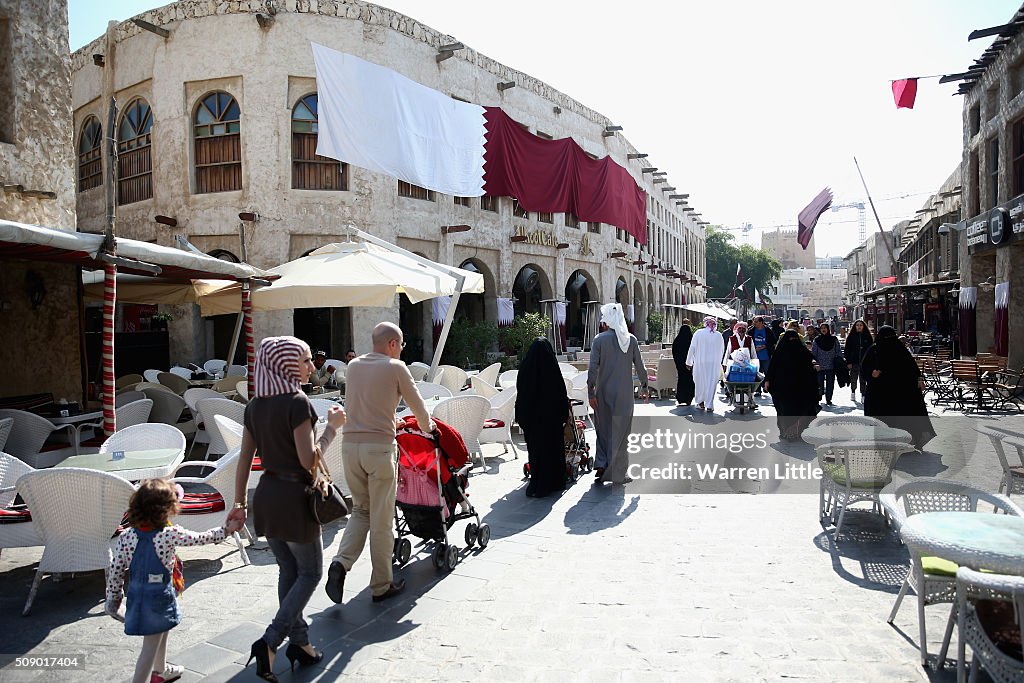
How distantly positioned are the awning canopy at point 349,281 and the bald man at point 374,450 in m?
4.50

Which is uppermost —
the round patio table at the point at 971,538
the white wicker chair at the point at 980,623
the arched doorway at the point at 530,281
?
the arched doorway at the point at 530,281

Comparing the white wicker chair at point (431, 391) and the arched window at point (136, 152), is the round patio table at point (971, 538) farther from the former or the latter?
the arched window at point (136, 152)

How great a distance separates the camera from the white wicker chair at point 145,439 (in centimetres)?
571

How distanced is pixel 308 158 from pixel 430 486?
1447cm

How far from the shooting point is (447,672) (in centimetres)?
329

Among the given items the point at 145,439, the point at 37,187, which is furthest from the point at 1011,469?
the point at 37,187

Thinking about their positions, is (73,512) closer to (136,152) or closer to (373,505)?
(373,505)

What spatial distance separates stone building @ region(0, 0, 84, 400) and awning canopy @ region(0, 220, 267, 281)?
98 centimetres

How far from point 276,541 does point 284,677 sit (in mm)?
639

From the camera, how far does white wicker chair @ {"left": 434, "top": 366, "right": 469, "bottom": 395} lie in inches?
472

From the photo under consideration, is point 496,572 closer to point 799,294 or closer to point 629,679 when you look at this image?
point 629,679

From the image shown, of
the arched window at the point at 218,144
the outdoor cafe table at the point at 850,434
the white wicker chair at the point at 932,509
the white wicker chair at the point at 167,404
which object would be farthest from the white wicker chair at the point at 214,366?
the white wicker chair at the point at 932,509

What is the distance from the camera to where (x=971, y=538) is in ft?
10.4

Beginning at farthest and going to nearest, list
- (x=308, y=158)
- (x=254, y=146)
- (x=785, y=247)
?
(x=785, y=247), (x=308, y=158), (x=254, y=146)
